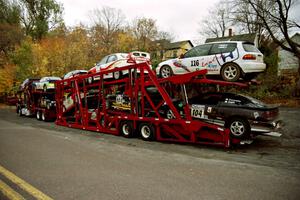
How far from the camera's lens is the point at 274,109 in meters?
7.62

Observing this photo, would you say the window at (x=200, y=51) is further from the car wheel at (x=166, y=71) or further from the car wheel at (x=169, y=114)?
the car wheel at (x=169, y=114)

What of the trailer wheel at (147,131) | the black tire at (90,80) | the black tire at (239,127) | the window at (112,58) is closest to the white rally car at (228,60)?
the black tire at (239,127)

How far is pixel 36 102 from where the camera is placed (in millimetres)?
17734

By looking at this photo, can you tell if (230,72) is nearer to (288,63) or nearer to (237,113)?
(237,113)

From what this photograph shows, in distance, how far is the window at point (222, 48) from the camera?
301 inches

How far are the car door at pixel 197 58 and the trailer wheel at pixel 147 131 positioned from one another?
2.50m

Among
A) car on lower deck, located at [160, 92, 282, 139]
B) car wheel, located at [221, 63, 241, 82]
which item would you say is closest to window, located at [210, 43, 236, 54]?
car wheel, located at [221, 63, 241, 82]

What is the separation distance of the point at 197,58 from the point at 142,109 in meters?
2.76

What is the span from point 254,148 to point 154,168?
4.09 meters

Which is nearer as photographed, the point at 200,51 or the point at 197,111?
the point at 197,111

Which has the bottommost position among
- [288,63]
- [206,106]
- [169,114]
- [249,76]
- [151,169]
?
Answer: [151,169]

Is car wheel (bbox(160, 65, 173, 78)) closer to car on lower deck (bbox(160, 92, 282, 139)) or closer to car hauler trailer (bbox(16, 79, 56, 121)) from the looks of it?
car on lower deck (bbox(160, 92, 282, 139))

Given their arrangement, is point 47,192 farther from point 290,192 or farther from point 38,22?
point 38,22

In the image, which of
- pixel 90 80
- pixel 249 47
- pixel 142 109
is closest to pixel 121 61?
pixel 90 80
